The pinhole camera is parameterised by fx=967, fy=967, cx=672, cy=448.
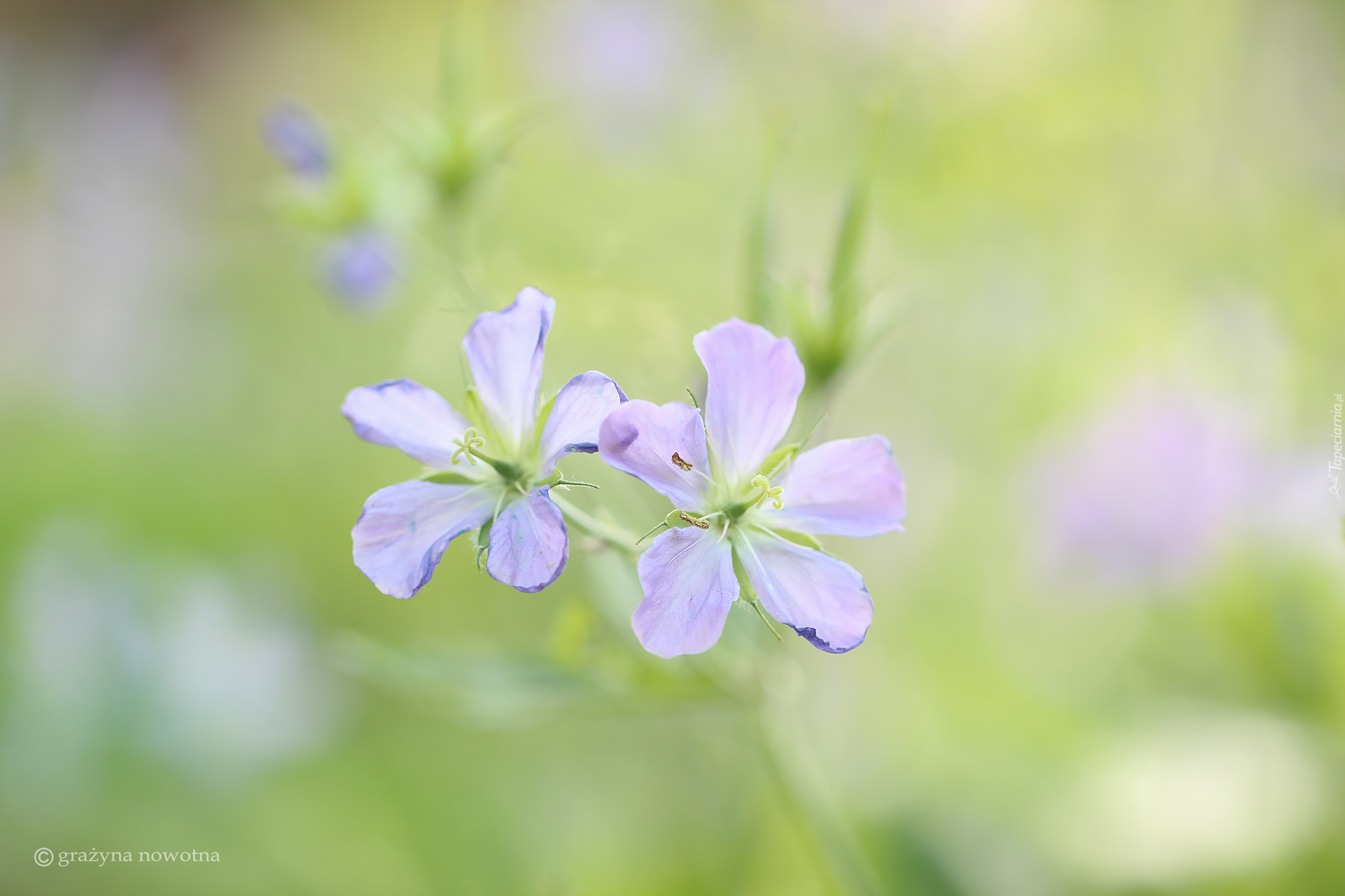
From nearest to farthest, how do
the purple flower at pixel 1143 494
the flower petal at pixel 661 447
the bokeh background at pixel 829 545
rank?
the flower petal at pixel 661 447 < the bokeh background at pixel 829 545 < the purple flower at pixel 1143 494

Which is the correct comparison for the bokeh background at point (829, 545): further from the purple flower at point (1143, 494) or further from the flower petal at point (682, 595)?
the flower petal at point (682, 595)

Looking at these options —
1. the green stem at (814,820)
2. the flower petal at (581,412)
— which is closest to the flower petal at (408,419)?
the flower petal at (581,412)

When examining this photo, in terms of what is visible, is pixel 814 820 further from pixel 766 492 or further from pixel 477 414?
pixel 477 414

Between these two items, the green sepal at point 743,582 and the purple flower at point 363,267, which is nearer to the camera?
the green sepal at point 743,582

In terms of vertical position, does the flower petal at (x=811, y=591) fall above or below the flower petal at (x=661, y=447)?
below

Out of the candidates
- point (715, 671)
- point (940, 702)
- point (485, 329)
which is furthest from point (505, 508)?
point (940, 702)

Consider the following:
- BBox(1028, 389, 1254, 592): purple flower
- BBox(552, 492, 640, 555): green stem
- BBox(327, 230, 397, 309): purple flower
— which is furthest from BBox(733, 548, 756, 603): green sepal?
BBox(1028, 389, 1254, 592): purple flower

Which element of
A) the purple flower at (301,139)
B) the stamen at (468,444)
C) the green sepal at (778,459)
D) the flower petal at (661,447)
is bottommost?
the flower petal at (661,447)
